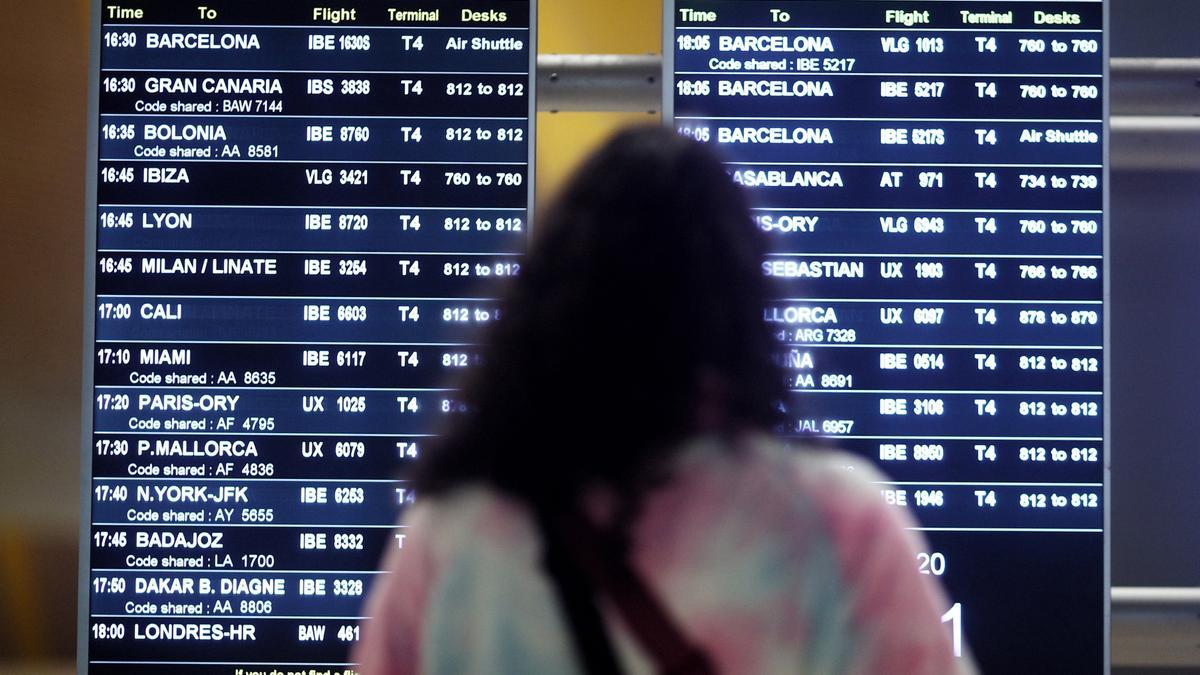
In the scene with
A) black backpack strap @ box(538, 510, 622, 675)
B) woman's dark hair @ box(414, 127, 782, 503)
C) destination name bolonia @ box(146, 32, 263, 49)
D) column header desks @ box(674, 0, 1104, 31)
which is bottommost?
black backpack strap @ box(538, 510, 622, 675)

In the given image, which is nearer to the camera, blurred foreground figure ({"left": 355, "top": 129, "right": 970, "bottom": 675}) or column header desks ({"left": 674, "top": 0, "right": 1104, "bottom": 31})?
blurred foreground figure ({"left": 355, "top": 129, "right": 970, "bottom": 675})

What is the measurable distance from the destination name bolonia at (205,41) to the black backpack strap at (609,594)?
1.99 metres

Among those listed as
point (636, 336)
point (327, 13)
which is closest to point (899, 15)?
point (327, 13)

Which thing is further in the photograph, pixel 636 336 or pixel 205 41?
pixel 205 41

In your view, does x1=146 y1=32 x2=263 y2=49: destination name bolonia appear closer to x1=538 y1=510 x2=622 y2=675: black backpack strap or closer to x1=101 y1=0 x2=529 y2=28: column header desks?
x1=101 y1=0 x2=529 y2=28: column header desks

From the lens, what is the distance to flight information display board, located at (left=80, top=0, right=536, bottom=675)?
2912 mm

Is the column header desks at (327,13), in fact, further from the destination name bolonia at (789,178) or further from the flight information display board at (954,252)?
the destination name bolonia at (789,178)

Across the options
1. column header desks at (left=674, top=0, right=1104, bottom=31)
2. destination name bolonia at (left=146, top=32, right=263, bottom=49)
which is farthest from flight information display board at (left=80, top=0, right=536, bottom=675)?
column header desks at (left=674, top=0, right=1104, bottom=31)

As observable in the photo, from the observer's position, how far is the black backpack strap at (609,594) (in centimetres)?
Result: 124

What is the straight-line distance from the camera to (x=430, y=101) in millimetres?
2977

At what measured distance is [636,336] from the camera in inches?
52.2

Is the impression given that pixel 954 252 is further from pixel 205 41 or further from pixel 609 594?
pixel 609 594

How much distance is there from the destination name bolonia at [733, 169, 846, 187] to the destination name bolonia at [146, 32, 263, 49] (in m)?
1.06

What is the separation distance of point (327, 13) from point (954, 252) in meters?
1.39
